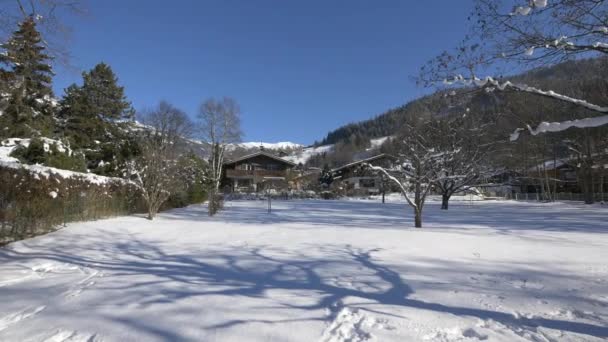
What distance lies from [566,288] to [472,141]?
61.0ft

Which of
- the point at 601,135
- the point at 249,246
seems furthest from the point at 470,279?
the point at 601,135

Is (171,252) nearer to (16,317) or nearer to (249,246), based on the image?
(249,246)

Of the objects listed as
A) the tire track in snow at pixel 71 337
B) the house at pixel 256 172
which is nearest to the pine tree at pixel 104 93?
the house at pixel 256 172

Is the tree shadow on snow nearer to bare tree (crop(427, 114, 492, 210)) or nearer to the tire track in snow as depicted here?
the tire track in snow

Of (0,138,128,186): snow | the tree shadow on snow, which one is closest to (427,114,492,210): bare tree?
the tree shadow on snow

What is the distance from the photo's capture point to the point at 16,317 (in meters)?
3.31

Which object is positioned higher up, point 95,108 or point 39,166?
point 95,108

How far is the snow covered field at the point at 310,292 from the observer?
2.86 m

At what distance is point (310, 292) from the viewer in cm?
385

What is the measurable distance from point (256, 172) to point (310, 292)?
138 ft

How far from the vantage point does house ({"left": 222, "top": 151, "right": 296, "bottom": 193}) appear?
147 feet

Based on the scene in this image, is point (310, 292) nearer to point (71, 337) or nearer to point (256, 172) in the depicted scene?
point (71, 337)

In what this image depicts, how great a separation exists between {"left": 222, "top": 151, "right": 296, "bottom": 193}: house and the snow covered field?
37.0m

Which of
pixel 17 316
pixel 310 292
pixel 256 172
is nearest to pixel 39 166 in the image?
pixel 17 316
